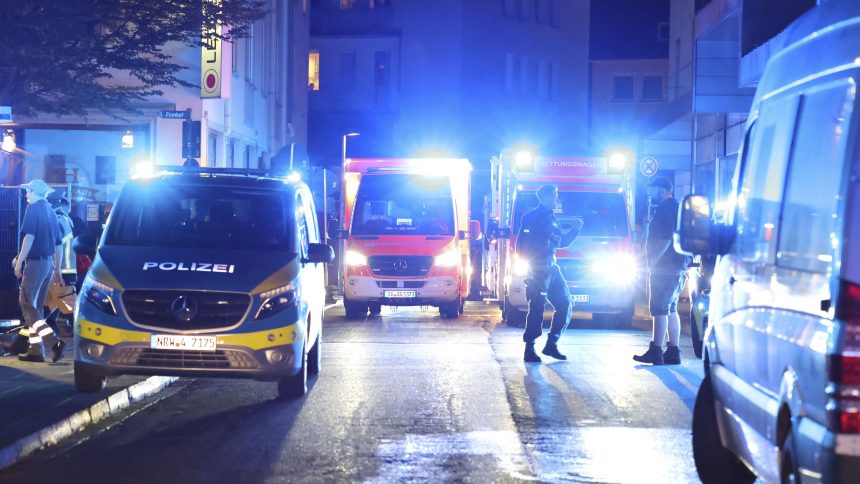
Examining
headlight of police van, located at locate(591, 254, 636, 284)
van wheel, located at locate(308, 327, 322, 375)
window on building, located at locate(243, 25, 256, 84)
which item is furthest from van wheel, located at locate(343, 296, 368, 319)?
window on building, located at locate(243, 25, 256, 84)

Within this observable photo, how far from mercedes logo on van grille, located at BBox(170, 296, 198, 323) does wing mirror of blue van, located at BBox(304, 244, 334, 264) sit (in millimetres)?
1494

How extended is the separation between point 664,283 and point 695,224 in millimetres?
7962

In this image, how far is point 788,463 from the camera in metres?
5.49

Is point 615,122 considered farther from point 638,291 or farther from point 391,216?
point 391,216

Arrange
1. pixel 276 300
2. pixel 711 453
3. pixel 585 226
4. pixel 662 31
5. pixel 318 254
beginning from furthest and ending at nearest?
1. pixel 662 31
2. pixel 585 226
3. pixel 318 254
4. pixel 276 300
5. pixel 711 453

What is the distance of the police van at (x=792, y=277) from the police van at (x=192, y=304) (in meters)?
4.63

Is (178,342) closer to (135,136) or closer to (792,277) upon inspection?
(792,277)

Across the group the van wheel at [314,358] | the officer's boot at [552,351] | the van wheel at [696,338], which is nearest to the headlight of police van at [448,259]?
the van wheel at [696,338]

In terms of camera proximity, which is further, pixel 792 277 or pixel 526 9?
pixel 526 9

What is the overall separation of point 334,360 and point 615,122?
51.2 m


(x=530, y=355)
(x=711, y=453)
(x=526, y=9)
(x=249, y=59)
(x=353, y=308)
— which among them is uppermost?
(x=526, y=9)

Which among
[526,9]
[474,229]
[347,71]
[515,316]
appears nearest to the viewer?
[515,316]

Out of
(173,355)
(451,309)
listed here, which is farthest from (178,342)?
(451,309)

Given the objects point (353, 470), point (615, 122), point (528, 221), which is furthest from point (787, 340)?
point (615, 122)
